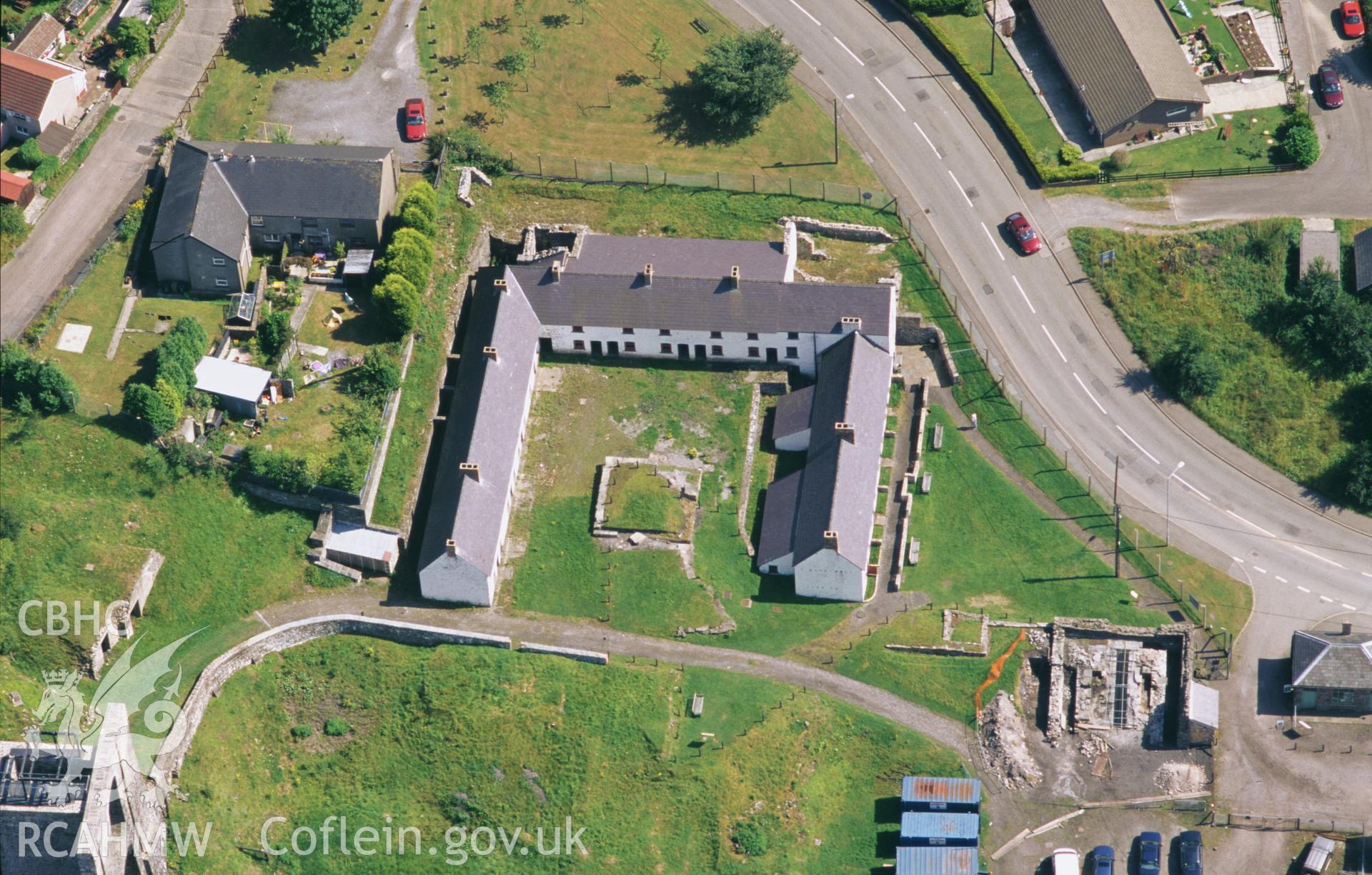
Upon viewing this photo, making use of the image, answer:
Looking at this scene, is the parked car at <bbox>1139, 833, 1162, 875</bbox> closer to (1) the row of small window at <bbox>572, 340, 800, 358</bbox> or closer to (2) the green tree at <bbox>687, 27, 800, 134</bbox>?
(1) the row of small window at <bbox>572, 340, 800, 358</bbox>

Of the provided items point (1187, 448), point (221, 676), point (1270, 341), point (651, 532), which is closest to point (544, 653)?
point (651, 532)

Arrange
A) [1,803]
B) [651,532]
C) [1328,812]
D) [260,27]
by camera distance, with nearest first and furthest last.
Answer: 1. [1,803]
2. [1328,812]
3. [651,532]
4. [260,27]

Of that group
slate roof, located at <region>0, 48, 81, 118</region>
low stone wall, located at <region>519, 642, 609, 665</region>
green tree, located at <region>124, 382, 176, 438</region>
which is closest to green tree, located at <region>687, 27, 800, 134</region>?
low stone wall, located at <region>519, 642, 609, 665</region>

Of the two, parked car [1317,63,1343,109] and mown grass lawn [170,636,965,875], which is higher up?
parked car [1317,63,1343,109]

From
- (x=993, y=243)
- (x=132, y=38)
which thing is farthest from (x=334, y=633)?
(x=993, y=243)

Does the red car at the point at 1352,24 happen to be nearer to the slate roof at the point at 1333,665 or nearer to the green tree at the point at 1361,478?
the green tree at the point at 1361,478

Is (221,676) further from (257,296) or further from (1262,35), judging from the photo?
(1262,35)
